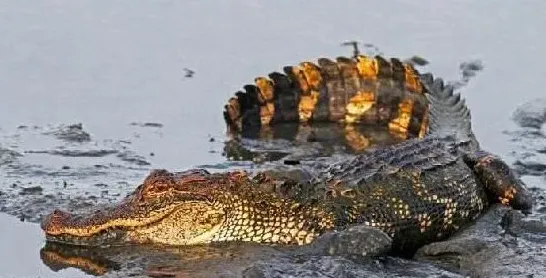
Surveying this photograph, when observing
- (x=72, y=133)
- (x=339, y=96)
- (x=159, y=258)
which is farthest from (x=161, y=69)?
(x=159, y=258)

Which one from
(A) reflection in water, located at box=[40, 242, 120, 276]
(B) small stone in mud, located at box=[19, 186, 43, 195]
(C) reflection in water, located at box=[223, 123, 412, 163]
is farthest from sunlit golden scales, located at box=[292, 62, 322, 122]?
(A) reflection in water, located at box=[40, 242, 120, 276]

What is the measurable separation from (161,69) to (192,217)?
479 centimetres

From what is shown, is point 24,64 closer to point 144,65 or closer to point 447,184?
point 144,65

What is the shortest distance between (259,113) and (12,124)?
197 cm

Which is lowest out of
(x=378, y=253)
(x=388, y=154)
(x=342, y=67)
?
(x=378, y=253)

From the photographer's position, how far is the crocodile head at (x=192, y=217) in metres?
7.65

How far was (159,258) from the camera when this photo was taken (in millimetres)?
7477

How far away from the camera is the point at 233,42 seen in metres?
13.4

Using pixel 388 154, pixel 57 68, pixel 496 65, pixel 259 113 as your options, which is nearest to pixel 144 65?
pixel 57 68

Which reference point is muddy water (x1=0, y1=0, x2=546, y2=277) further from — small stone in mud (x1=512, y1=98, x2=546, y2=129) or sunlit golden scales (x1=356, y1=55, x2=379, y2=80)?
sunlit golden scales (x1=356, y1=55, x2=379, y2=80)

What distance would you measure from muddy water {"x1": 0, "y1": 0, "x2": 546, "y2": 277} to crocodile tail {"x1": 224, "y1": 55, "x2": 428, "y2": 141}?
0.37 metres

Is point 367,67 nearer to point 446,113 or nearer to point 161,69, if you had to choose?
point 446,113

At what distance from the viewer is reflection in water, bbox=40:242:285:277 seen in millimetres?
7305

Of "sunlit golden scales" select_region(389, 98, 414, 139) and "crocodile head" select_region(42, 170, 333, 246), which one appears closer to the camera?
"crocodile head" select_region(42, 170, 333, 246)
